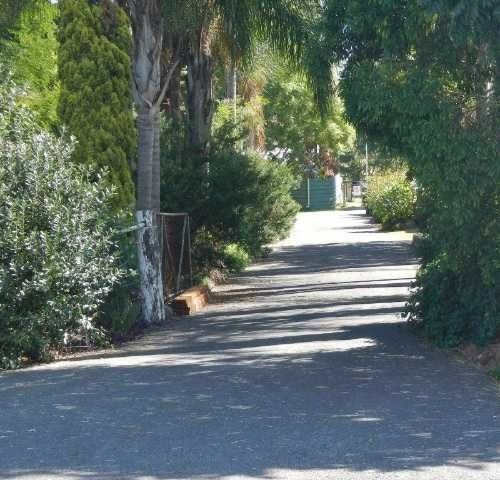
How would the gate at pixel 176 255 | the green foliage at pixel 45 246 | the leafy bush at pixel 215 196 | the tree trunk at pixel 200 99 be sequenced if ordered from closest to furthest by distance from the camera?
the green foliage at pixel 45 246, the gate at pixel 176 255, the leafy bush at pixel 215 196, the tree trunk at pixel 200 99

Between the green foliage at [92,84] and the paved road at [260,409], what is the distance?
10.4ft

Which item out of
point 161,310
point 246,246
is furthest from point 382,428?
point 246,246

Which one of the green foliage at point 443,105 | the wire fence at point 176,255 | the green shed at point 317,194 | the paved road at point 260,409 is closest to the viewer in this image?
the paved road at point 260,409

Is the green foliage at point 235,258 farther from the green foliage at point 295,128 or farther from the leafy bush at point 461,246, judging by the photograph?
the green foliage at point 295,128

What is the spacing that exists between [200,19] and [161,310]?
551cm

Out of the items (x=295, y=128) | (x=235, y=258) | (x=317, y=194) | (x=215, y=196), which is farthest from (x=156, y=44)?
(x=317, y=194)

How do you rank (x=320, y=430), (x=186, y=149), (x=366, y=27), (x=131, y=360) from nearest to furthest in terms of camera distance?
(x=320, y=430)
(x=366, y=27)
(x=131, y=360)
(x=186, y=149)

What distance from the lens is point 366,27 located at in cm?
1167

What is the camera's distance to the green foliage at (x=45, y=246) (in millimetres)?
12242

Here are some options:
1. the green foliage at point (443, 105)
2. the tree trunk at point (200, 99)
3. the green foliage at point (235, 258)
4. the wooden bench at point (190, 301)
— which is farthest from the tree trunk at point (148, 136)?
the green foliage at point (235, 258)

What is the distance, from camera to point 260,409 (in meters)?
9.07

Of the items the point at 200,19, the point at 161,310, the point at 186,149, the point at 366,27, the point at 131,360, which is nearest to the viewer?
the point at 366,27

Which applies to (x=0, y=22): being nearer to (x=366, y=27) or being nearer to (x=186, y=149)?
(x=186, y=149)

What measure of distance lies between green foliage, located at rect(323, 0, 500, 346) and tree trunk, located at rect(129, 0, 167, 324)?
494 centimetres
